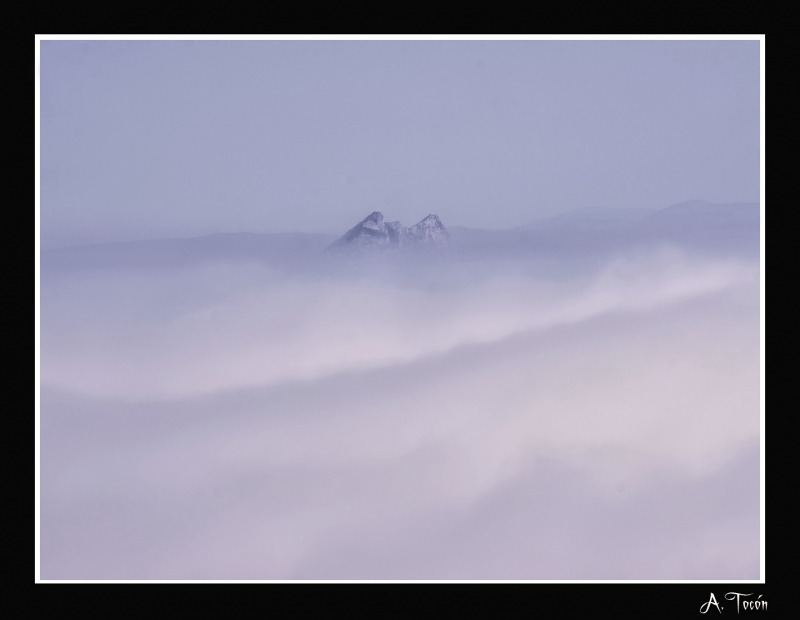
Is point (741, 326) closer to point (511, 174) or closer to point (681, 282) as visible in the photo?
point (681, 282)

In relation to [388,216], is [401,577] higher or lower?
lower

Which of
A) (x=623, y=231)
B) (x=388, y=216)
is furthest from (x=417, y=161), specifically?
(x=623, y=231)

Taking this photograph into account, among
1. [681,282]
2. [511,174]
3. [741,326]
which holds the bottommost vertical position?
[741,326]

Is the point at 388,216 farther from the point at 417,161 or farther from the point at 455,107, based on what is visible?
the point at 455,107
